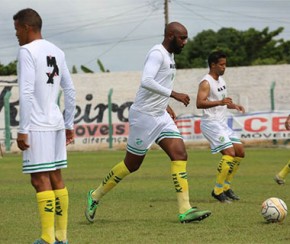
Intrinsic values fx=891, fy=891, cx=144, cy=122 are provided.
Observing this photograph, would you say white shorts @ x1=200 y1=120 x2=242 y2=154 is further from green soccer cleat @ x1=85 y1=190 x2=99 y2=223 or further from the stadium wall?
the stadium wall

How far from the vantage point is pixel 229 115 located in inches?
1348

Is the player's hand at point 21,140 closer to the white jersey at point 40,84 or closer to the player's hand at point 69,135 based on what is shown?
the white jersey at point 40,84

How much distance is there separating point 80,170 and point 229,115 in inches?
489

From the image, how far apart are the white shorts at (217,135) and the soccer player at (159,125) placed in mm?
2570

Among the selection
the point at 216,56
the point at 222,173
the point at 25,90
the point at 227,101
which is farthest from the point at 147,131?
the point at 25,90

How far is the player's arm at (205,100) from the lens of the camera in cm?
1304

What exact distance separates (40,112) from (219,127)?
6.33 m

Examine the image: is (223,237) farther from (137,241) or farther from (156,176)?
(156,176)

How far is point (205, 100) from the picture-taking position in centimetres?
1347

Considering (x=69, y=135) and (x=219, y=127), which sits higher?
(x=69, y=135)

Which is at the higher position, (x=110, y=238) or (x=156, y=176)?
(x=110, y=238)

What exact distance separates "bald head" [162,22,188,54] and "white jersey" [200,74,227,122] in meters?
2.89

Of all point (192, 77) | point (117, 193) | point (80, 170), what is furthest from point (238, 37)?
point (117, 193)

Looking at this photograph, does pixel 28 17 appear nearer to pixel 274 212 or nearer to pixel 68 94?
pixel 68 94
